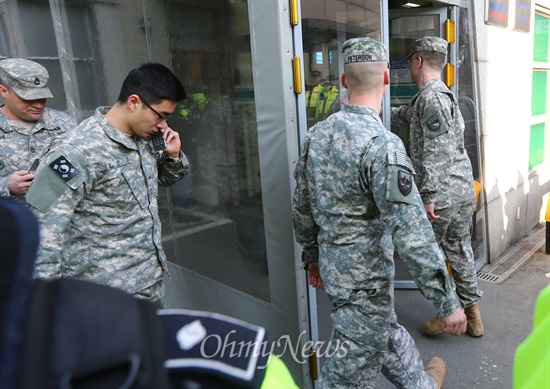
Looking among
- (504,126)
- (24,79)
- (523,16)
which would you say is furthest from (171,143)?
(523,16)

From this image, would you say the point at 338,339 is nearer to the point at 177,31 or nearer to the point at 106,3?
the point at 177,31

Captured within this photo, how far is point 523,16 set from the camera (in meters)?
4.62

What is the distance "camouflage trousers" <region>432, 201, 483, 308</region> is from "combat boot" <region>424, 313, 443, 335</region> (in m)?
0.21

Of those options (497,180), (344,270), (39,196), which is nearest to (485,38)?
(497,180)

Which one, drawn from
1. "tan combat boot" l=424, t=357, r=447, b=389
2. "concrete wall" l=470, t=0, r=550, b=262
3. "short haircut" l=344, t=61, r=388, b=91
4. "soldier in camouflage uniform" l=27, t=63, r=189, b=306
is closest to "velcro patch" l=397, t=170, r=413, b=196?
"short haircut" l=344, t=61, r=388, b=91

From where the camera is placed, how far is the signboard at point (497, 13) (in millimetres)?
3932

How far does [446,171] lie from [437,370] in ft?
4.14

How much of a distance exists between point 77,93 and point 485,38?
12.1 feet

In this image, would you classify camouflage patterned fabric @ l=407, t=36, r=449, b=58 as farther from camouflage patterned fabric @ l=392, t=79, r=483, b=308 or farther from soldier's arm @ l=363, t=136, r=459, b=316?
soldier's arm @ l=363, t=136, r=459, b=316

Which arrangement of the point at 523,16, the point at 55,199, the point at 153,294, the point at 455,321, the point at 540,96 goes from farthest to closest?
1. the point at 540,96
2. the point at 523,16
3. the point at 153,294
4. the point at 455,321
5. the point at 55,199

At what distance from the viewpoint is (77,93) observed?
12.5 feet

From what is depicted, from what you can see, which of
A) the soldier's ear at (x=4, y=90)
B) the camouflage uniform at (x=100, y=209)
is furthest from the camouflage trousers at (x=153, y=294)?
the soldier's ear at (x=4, y=90)

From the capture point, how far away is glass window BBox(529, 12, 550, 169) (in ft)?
17.1

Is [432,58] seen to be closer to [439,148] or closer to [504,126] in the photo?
[439,148]
